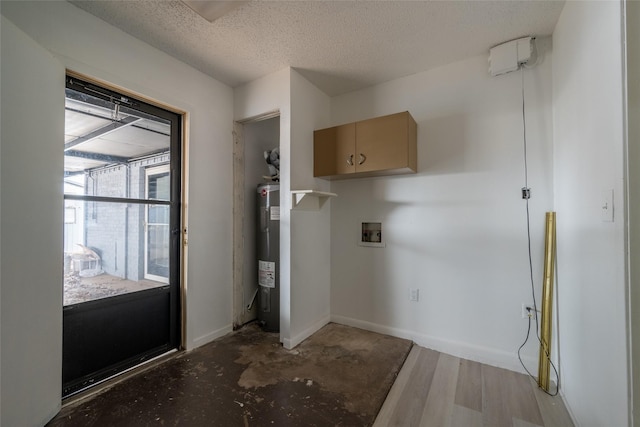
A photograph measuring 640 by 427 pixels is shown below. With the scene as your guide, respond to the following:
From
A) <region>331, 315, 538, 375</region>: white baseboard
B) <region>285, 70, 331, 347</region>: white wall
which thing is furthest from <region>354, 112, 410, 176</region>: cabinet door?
<region>331, 315, 538, 375</region>: white baseboard

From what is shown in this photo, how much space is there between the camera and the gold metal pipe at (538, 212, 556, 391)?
70.1 inches

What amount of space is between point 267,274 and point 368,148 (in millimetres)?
1584

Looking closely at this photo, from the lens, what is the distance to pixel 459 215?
2199 mm

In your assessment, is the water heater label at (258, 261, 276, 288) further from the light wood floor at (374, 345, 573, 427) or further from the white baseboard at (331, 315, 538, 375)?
the light wood floor at (374, 345, 573, 427)

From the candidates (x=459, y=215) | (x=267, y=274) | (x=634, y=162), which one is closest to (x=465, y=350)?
(x=459, y=215)

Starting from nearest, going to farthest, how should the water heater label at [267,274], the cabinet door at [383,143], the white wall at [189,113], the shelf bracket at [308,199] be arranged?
the white wall at [189,113], the cabinet door at [383,143], the shelf bracket at [308,199], the water heater label at [267,274]

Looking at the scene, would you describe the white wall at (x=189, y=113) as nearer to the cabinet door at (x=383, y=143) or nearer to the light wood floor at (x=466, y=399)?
the cabinet door at (x=383, y=143)

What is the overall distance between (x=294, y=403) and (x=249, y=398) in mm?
294

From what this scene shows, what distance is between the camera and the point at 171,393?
1694mm

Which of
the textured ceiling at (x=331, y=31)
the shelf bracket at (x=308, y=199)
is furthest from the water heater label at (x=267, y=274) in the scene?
the textured ceiling at (x=331, y=31)

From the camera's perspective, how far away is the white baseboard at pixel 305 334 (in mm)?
→ 2283

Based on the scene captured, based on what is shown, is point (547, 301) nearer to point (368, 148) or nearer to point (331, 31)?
point (368, 148)

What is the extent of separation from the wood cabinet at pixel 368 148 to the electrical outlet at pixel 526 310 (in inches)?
53.1

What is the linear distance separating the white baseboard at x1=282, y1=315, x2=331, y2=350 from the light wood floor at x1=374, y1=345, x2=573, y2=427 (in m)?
0.91
